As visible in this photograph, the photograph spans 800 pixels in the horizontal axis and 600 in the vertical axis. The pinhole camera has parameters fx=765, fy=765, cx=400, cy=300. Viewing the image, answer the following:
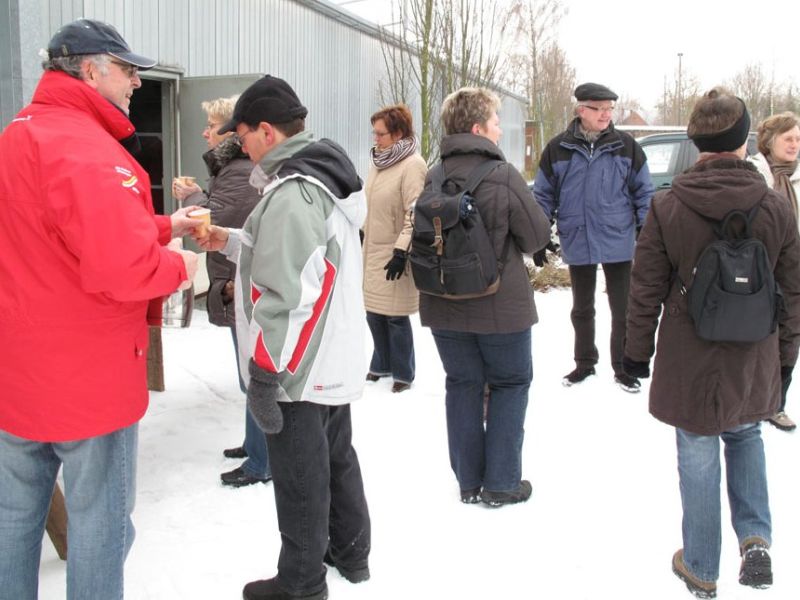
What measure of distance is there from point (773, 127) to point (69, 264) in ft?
13.7

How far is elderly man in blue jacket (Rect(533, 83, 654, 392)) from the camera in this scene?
529 centimetres

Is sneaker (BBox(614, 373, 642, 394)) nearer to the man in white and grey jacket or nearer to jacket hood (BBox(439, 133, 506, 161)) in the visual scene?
jacket hood (BBox(439, 133, 506, 161))

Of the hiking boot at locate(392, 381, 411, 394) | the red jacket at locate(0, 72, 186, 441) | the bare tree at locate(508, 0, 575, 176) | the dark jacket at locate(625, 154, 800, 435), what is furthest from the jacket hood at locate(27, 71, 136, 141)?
the bare tree at locate(508, 0, 575, 176)

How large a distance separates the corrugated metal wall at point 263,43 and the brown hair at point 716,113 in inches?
167

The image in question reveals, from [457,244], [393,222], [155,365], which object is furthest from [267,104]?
[155,365]

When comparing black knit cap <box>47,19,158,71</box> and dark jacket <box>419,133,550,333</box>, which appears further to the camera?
dark jacket <box>419,133,550,333</box>

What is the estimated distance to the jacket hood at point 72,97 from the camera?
7.24ft

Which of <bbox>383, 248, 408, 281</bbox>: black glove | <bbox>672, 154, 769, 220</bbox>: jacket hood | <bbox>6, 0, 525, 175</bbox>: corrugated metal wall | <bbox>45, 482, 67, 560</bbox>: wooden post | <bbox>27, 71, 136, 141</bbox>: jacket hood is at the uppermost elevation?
<bbox>6, 0, 525, 175</bbox>: corrugated metal wall

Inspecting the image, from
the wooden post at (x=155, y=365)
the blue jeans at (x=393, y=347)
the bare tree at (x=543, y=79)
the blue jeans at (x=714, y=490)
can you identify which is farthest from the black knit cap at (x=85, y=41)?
the bare tree at (x=543, y=79)

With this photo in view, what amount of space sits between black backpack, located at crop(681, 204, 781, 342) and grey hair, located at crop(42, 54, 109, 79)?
6.96 ft

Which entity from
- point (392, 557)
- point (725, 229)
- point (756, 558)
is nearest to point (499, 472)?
point (392, 557)

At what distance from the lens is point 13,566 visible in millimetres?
2326

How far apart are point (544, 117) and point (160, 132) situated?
24.2 meters

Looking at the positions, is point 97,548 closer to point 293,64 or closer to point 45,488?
point 45,488
